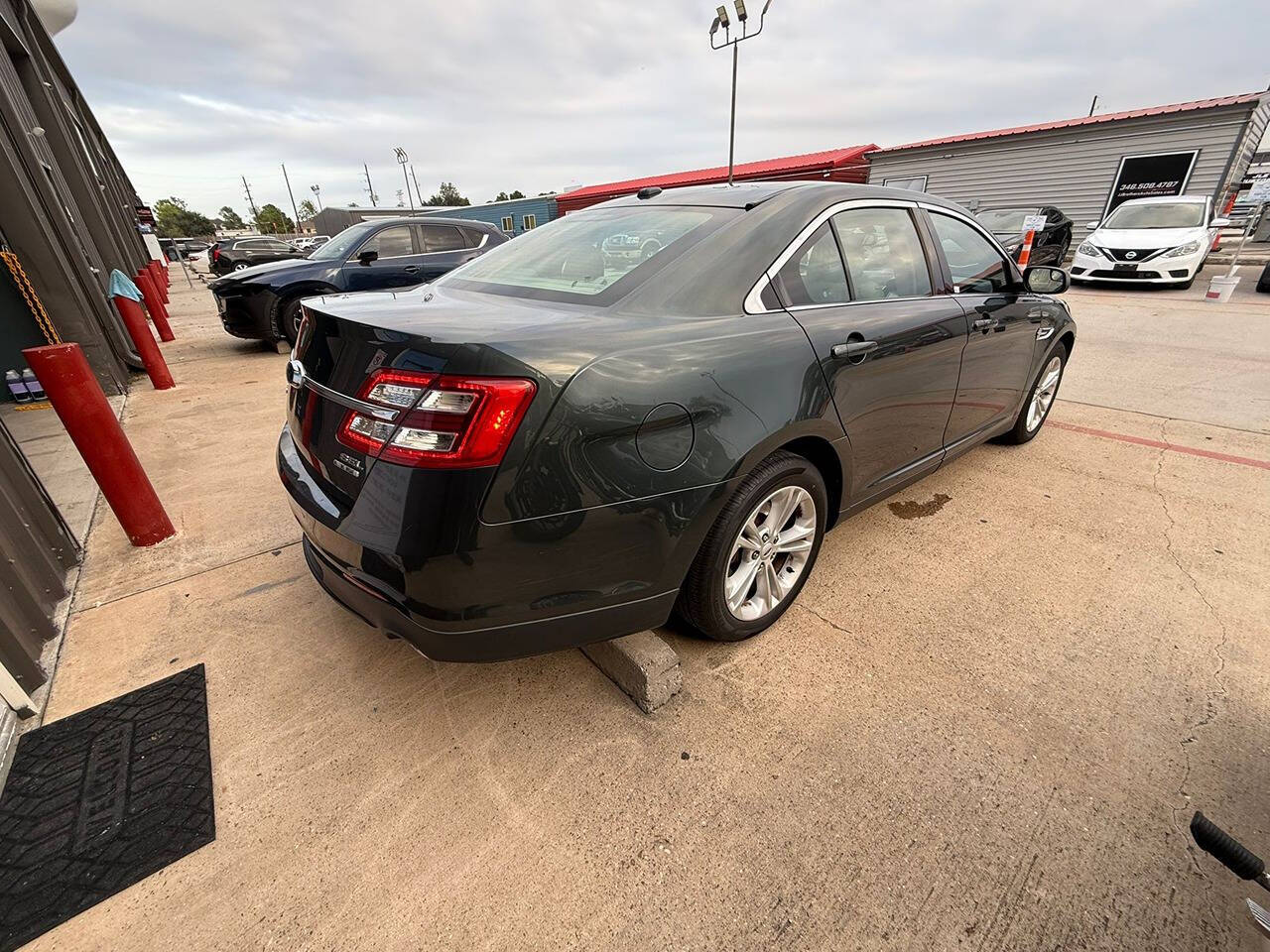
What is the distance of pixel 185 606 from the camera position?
2.54m

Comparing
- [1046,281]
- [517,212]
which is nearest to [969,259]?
[1046,281]

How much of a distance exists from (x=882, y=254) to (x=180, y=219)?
4306 inches

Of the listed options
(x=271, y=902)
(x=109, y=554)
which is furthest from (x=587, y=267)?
(x=109, y=554)

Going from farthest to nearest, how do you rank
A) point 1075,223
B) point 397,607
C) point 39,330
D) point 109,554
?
point 1075,223, point 39,330, point 109,554, point 397,607

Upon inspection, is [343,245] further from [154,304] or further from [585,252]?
[585,252]

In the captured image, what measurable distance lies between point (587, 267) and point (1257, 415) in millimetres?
5605

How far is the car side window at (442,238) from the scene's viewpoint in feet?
24.6

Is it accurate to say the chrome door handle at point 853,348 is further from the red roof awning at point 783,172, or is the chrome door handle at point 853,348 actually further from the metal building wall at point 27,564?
the red roof awning at point 783,172

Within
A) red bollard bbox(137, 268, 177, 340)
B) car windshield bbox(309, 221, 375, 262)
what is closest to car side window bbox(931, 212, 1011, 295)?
car windshield bbox(309, 221, 375, 262)

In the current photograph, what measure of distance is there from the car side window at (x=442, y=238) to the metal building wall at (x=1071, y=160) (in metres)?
8.65

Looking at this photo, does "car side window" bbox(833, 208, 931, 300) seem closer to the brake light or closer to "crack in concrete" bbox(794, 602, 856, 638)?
"crack in concrete" bbox(794, 602, 856, 638)

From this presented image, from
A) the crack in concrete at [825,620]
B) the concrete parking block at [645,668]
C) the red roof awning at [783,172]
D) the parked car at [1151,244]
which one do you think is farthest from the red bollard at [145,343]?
the parked car at [1151,244]

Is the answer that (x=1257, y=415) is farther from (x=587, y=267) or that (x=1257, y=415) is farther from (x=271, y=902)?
(x=271, y=902)

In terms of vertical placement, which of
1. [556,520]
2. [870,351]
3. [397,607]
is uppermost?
[870,351]
